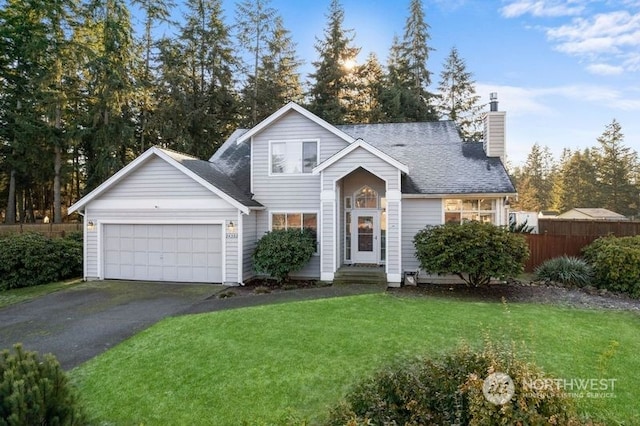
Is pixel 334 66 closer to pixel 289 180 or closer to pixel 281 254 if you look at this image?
pixel 289 180

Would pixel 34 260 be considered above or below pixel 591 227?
below

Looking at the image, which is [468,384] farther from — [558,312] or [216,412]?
[558,312]

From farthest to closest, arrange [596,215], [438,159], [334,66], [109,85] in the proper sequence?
[596,215]
[334,66]
[109,85]
[438,159]

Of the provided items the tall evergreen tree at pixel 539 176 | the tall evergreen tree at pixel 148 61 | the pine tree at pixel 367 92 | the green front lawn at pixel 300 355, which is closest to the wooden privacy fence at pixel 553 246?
the green front lawn at pixel 300 355

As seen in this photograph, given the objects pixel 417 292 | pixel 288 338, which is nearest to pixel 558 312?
pixel 417 292

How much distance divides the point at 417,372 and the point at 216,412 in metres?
2.41

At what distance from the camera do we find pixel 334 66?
29516mm

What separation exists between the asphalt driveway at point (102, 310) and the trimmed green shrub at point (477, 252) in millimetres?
2086

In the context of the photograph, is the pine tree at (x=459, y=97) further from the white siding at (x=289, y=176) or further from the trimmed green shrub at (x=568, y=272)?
the white siding at (x=289, y=176)

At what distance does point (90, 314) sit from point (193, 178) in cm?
504

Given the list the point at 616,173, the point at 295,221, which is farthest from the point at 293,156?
the point at 616,173

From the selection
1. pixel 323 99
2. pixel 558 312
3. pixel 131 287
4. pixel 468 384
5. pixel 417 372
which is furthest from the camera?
pixel 323 99

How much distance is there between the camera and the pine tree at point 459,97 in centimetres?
3316

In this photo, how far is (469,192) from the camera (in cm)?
1216
